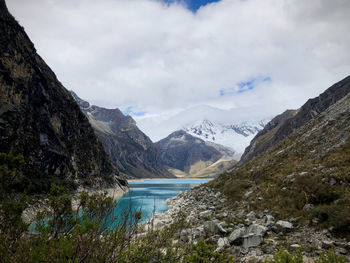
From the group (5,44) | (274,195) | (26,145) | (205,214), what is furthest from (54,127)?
(274,195)

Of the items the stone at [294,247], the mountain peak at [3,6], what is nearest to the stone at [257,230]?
the stone at [294,247]

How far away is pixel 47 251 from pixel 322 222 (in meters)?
13.7

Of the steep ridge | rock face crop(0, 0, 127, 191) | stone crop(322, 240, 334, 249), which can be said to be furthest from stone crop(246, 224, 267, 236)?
rock face crop(0, 0, 127, 191)

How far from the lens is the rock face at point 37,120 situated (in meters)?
48.1

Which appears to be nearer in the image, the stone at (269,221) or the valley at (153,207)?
the valley at (153,207)

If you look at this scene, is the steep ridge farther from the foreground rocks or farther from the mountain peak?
the mountain peak

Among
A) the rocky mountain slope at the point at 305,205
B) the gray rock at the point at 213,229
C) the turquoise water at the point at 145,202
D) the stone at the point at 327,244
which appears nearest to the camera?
the turquoise water at the point at 145,202

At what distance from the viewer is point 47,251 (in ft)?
17.5

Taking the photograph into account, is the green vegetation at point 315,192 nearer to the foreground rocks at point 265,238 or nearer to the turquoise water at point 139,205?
the foreground rocks at point 265,238

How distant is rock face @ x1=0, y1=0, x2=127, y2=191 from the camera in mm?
48125

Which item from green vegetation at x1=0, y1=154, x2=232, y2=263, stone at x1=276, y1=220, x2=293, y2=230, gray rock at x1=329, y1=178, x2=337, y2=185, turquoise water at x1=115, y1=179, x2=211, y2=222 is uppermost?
green vegetation at x1=0, y1=154, x2=232, y2=263

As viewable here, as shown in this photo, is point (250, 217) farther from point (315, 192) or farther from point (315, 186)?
point (315, 186)

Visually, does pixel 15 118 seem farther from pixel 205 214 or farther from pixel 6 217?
pixel 6 217

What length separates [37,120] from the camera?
5900cm
